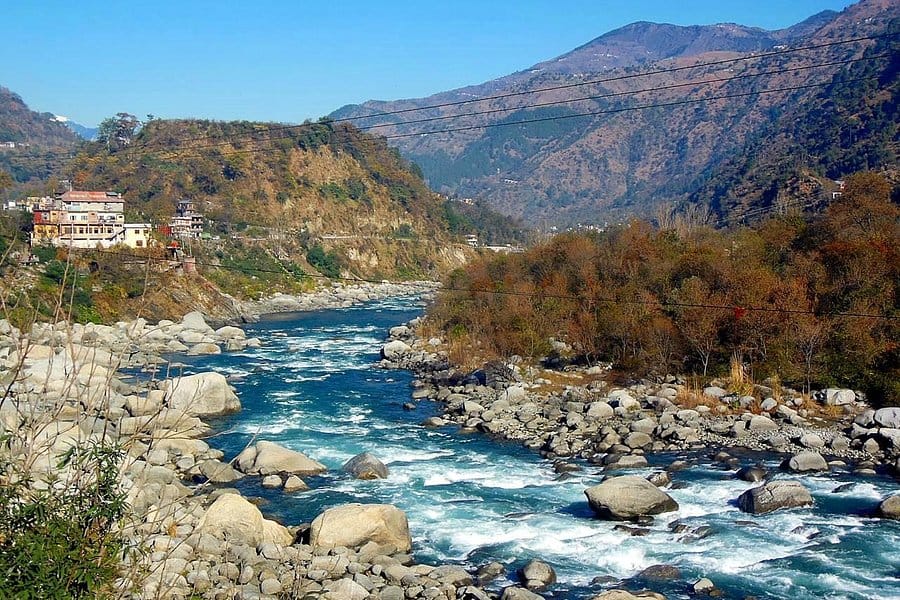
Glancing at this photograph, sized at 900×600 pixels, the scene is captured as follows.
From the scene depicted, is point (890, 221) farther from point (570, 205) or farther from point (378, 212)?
point (570, 205)

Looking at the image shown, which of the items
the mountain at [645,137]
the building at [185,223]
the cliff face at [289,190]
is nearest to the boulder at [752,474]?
the building at [185,223]

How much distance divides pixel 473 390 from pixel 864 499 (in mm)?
10707

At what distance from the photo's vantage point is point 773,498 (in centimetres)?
1252

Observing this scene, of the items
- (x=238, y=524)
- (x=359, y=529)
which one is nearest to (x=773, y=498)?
(x=359, y=529)

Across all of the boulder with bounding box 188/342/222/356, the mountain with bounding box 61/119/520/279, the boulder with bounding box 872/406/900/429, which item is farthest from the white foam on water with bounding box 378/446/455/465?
the mountain with bounding box 61/119/520/279

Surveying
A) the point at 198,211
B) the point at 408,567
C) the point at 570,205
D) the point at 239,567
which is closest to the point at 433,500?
the point at 408,567

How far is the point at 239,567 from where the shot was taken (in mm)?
10031

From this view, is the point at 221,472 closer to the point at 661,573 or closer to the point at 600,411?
the point at 661,573

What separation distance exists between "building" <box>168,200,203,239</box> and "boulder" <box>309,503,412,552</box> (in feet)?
128

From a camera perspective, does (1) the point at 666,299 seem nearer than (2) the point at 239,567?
No

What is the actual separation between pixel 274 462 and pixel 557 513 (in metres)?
5.49

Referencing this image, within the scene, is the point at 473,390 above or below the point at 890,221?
below

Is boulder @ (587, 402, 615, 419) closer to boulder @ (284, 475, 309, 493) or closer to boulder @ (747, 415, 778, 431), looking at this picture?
boulder @ (747, 415, 778, 431)

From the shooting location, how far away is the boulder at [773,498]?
1241 cm
